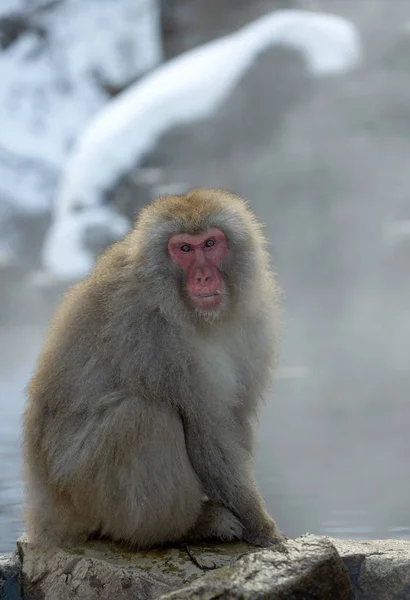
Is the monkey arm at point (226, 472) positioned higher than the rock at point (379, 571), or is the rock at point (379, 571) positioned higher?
the monkey arm at point (226, 472)

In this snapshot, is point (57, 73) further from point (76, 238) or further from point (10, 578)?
point (10, 578)

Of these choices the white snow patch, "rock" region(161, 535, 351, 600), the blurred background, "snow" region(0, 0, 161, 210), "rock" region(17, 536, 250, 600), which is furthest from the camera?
"snow" region(0, 0, 161, 210)

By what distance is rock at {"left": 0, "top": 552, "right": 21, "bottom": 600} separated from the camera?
3559 mm

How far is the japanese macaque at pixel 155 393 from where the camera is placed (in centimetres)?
331

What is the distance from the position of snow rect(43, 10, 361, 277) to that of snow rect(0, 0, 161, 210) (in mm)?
2296

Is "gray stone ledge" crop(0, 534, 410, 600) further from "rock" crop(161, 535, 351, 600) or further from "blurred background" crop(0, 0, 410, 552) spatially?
"blurred background" crop(0, 0, 410, 552)

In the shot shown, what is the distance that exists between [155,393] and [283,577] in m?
0.77

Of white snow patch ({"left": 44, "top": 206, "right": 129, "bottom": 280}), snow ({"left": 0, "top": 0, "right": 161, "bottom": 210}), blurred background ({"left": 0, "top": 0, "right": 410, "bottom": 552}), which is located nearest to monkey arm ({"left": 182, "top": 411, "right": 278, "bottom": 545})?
blurred background ({"left": 0, "top": 0, "right": 410, "bottom": 552})

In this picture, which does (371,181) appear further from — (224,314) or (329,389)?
(224,314)

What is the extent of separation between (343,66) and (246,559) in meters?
10.0

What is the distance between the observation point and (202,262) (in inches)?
134

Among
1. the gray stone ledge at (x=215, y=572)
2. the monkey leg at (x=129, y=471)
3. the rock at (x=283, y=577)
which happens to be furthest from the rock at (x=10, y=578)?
the rock at (x=283, y=577)

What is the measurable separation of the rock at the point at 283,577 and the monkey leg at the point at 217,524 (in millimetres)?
435

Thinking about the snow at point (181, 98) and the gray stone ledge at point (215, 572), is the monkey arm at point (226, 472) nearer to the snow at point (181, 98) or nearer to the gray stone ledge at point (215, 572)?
the gray stone ledge at point (215, 572)
